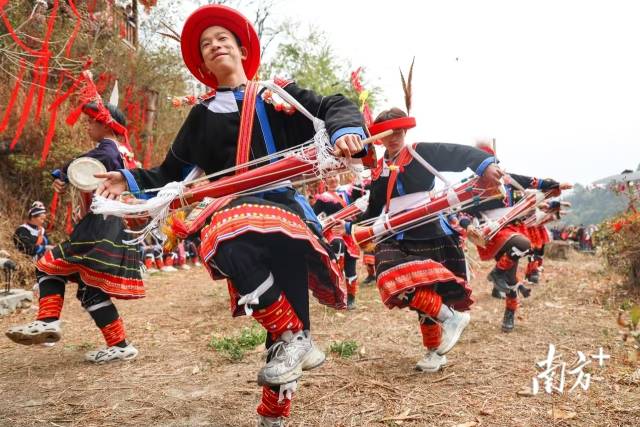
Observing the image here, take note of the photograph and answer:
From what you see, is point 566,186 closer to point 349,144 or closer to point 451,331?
point 451,331

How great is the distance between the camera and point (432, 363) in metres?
3.58

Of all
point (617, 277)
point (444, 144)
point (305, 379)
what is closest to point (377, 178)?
point (444, 144)

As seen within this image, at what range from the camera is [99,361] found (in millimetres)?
3932

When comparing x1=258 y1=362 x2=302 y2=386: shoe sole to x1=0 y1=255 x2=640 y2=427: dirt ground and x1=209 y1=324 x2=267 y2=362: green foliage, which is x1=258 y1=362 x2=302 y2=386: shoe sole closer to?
x1=0 y1=255 x2=640 y2=427: dirt ground

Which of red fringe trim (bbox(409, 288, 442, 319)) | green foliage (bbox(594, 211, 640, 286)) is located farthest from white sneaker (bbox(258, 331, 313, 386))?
green foliage (bbox(594, 211, 640, 286))

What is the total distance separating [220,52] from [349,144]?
940 millimetres

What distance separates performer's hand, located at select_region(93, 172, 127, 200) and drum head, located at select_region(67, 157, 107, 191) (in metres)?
1.20

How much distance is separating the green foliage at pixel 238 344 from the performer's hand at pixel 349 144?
2.44 m

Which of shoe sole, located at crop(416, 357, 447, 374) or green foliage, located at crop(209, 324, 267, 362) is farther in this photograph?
green foliage, located at crop(209, 324, 267, 362)

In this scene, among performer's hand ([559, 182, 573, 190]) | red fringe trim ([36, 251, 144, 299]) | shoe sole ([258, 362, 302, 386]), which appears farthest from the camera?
performer's hand ([559, 182, 573, 190])

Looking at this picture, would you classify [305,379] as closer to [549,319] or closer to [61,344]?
[61,344]

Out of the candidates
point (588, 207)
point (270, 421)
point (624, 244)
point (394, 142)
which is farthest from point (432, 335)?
point (588, 207)

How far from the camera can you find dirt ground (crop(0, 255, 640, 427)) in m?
2.75

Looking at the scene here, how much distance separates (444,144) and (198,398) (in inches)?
94.3
